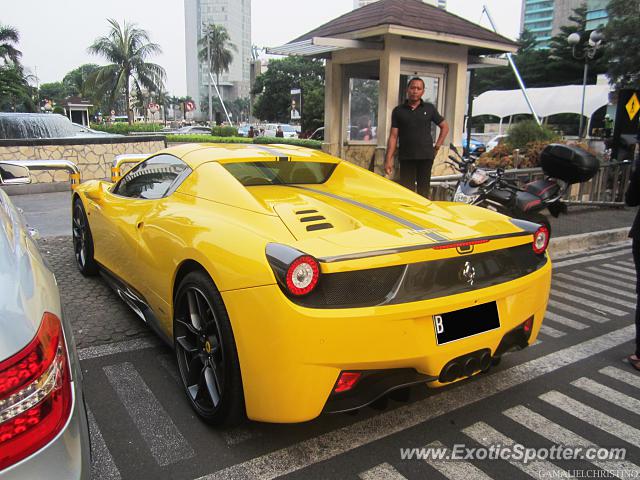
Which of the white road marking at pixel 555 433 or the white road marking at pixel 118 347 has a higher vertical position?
the white road marking at pixel 118 347

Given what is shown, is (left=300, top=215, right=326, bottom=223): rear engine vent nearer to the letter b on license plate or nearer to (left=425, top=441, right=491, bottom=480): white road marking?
the letter b on license plate

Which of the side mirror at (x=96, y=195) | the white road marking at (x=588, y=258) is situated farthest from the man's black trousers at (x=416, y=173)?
the side mirror at (x=96, y=195)

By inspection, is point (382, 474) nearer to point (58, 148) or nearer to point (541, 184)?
point (541, 184)

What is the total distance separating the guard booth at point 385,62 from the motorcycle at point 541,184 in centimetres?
367

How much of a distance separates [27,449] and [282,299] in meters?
1.07

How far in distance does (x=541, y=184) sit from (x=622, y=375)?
3153mm

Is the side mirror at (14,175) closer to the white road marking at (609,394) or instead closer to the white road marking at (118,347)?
the white road marking at (118,347)

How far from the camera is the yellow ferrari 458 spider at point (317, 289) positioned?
87.5 inches

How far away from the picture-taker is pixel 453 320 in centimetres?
248

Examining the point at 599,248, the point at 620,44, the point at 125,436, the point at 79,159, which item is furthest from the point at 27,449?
the point at 620,44

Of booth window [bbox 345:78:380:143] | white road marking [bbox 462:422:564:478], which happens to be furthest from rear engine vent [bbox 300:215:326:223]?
booth window [bbox 345:78:380:143]

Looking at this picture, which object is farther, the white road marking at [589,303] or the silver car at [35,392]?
the white road marking at [589,303]

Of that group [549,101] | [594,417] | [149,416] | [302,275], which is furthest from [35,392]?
[549,101]

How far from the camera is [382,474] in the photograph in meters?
2.38
